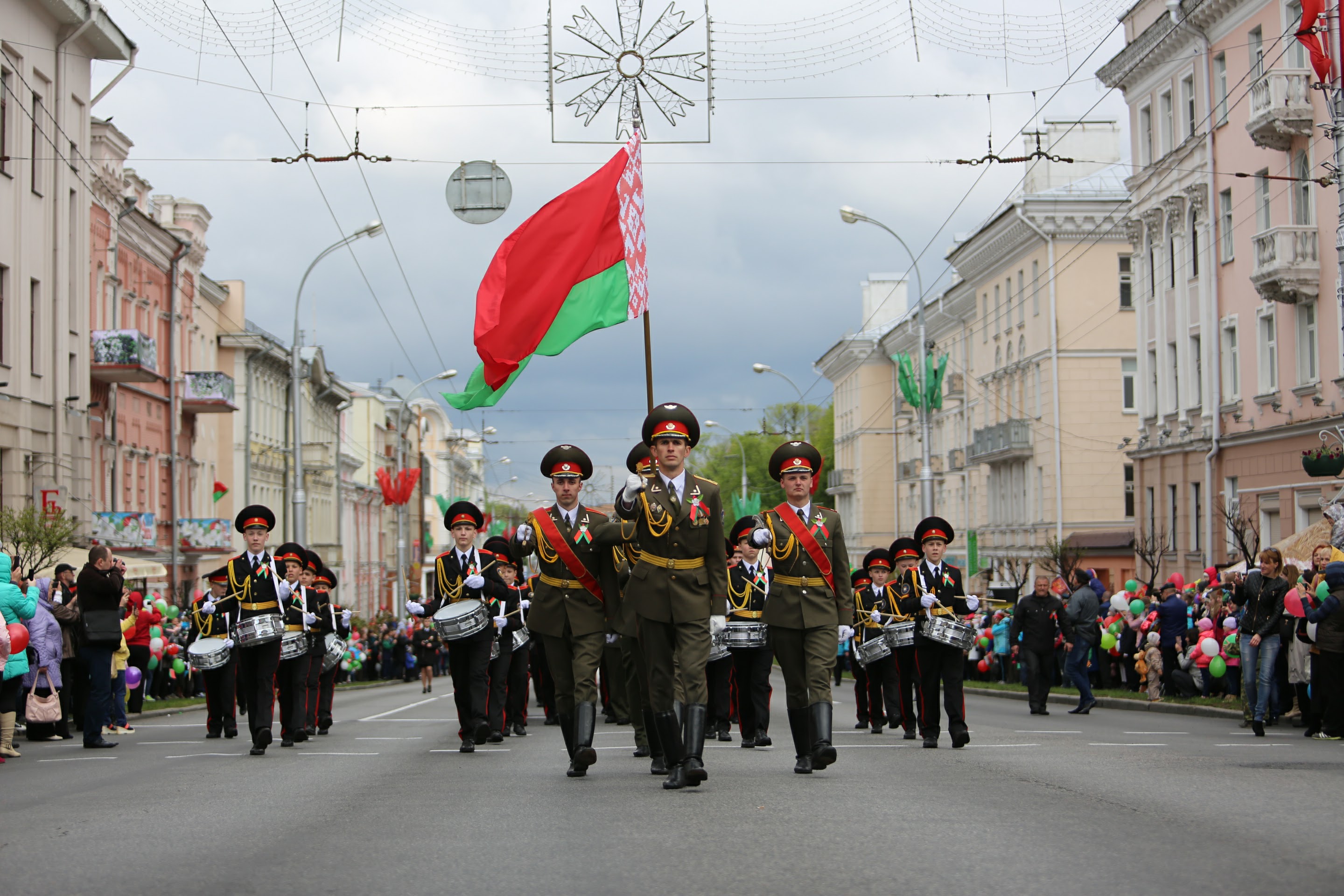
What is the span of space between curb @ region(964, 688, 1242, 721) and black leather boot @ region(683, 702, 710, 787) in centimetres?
1128

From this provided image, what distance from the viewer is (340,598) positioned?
86.4 m

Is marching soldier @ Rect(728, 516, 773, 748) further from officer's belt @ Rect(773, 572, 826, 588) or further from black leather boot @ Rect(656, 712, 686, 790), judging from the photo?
black leather boot @ Rect(656, 712, 686, 790)

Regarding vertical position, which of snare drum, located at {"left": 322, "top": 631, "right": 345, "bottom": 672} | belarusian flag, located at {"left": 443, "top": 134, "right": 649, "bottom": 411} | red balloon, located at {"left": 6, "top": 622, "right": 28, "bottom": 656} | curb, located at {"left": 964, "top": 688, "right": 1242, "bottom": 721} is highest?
belarusian flag, located at {"left": 443, "top": 134, "right": 649, "bottom": 411}

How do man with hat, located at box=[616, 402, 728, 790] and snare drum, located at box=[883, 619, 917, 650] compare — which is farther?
snare drum, located at box=[883, 619, 917, 650]

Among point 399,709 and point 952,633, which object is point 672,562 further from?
point 399,709

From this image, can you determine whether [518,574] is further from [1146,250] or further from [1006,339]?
[1006,339]

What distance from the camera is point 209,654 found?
15.9m

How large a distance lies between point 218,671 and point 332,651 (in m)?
1.17

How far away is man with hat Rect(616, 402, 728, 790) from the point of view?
10.1 meters

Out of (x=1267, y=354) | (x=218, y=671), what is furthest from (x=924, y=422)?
(x=218, y=671)

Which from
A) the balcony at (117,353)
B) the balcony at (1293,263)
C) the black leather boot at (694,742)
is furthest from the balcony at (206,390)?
the black leather boot at (694,742)

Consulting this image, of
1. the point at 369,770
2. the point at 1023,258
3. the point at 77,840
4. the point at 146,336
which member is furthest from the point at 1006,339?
the point at 77,840

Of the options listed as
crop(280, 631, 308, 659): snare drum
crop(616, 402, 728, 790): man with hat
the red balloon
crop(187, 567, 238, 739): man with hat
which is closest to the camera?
crop(616, 402, 728, 790): man with hat

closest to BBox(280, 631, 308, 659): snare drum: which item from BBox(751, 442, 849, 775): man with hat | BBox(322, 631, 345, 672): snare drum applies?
BBox(322, 631, 345, 672): snare drum
